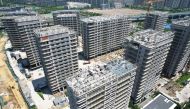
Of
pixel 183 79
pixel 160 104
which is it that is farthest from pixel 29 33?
pixel 183 79

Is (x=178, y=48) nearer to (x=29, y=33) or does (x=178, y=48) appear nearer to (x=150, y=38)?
(x=150, y=38)

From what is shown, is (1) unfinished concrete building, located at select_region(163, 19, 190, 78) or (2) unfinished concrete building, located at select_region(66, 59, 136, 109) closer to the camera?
(2) unfinished concrete building, located at select_region(66, 59, 136, 109)

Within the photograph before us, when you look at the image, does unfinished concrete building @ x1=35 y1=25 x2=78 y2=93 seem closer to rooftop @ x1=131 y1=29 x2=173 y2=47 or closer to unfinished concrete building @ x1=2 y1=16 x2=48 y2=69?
unfinished concrete building @ x1=2 y1=16 x2=48 y2=69

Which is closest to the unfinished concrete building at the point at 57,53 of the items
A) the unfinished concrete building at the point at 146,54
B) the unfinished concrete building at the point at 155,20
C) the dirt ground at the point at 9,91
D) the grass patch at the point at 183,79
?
the dirt ground at the point at 9,91

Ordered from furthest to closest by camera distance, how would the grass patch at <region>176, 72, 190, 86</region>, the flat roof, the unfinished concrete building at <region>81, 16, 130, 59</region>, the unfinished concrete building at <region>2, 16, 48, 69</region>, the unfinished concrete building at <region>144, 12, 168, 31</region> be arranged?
the unfinished concrete building at <region>144, 12, 168, 31</region>, the unfinished concrete building at <region>81, 16, 130, 59</region>, the unfinished concrete building at <region>2, 16, 48, 69</region>, the grass patch at <region>176, 72, 190, 86</region>, the flat roof

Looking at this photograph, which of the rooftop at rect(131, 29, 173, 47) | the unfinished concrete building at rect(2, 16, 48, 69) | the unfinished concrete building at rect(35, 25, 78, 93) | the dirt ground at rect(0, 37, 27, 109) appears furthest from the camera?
the unfinished concrete building at rect(2, 16, 48, 69)

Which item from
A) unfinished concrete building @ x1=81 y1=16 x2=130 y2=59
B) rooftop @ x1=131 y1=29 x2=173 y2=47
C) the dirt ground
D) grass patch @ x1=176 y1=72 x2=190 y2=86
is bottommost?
the dirt ground

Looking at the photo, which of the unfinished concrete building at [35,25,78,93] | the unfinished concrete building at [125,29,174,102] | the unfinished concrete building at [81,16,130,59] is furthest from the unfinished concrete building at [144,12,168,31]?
the unfinished concrete building at [35,25,78,93]

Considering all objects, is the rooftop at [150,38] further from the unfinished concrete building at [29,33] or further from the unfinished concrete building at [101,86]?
the unfinished concrete building at [29,33]
